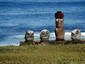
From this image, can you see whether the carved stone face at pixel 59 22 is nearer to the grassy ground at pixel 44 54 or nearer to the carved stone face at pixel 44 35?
the carved stone face at pixel 44 35

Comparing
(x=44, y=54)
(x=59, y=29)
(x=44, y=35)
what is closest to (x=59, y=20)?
(x=59, y=29)

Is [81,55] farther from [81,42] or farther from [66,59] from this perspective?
[81,42]

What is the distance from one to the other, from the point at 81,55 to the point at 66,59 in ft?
9.23

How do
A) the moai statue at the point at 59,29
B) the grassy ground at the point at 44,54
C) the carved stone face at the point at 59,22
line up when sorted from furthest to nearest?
the carved stone face at the point at 59,22 < the moai statue at the point at 59,29 < the grassy ground at the point at 44,54

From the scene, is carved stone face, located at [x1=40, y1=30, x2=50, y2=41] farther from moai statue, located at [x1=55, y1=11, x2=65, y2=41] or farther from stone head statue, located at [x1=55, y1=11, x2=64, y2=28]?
stone head statue, located at [x1=55, y1=11, x2=64, y2=28]

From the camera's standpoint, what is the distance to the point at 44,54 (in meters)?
40.7

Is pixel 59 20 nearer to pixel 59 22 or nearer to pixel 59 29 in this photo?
pixel 59 22

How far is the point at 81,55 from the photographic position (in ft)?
132

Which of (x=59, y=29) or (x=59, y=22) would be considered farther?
(x=59, y=22)

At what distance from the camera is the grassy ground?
37.2 metres

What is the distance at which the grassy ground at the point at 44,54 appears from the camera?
37219mm

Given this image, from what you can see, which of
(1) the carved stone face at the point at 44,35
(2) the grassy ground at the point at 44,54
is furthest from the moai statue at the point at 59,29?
(2) the grassy ground at the point at 44,54

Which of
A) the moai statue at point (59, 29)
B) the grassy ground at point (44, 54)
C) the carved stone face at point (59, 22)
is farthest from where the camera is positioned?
the carved stone face at point (59, 22)

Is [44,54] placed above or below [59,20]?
below
